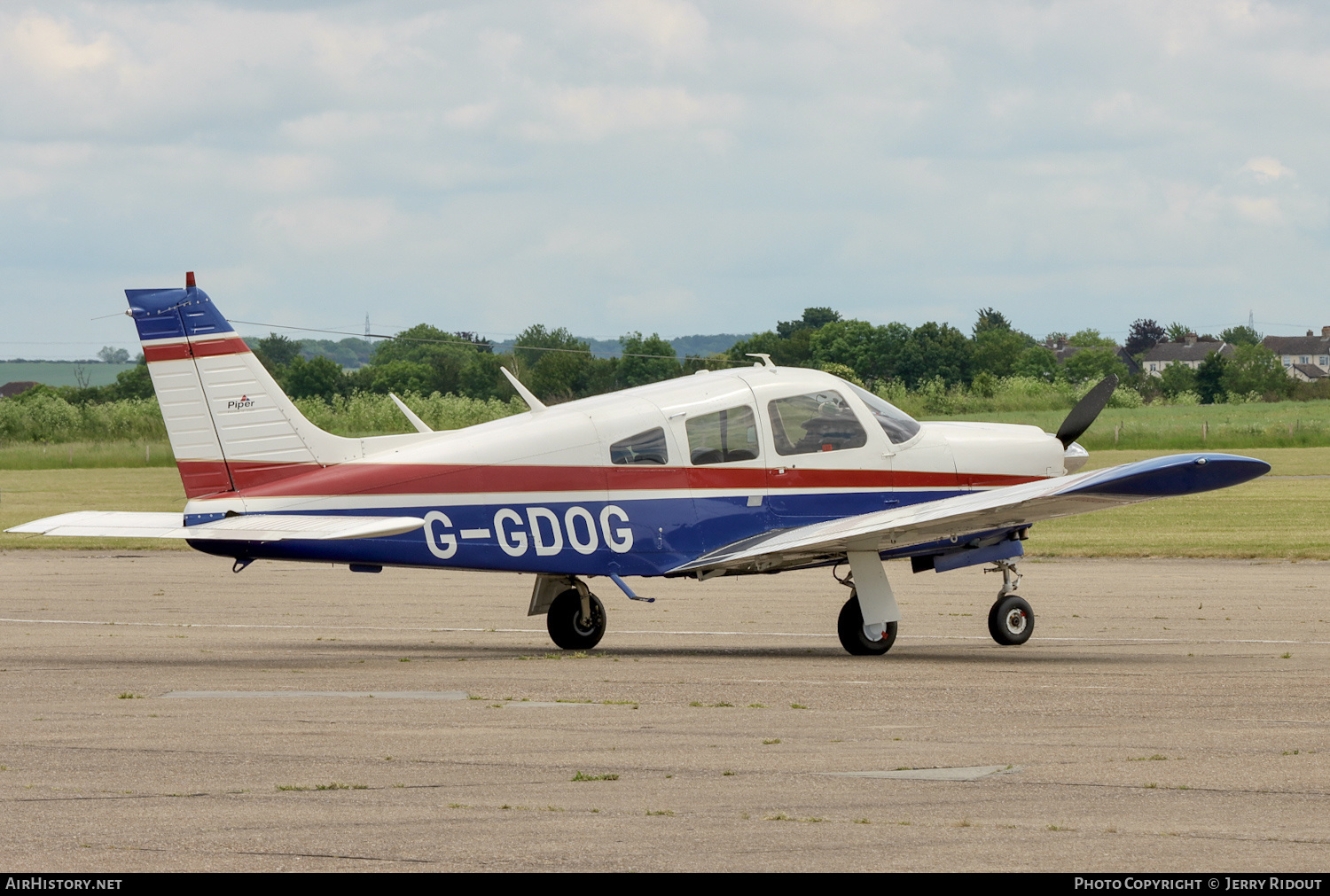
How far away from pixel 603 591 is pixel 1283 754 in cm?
1601

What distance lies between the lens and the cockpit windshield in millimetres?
16531

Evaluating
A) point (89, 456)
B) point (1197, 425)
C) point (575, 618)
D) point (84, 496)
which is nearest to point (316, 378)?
point (89, 456)

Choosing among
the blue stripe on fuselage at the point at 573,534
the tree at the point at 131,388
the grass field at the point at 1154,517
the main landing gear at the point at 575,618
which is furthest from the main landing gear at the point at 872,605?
the tree at the point at 131,388

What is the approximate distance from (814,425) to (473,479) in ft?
11.5

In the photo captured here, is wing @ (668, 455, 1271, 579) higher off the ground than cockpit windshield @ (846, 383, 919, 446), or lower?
lower

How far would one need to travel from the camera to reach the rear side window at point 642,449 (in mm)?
15586

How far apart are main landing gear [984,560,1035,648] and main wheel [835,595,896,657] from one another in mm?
1304

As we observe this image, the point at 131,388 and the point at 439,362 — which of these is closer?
the point at 439,362

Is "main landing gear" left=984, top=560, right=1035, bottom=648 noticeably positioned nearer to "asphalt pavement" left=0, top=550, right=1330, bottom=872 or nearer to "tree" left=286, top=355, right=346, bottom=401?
"asphalt pavement" left=0, top=550, right=1330, bottom=872

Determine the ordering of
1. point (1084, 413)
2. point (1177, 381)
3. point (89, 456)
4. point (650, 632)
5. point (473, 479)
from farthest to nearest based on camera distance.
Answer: point (1177, 381) < point (89, 456) < point (650, 632) < point (1084, 413) < point (473, 479)

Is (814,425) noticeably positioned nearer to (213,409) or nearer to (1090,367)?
(213,409)

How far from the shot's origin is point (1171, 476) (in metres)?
14.0

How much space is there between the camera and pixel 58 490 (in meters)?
56.8

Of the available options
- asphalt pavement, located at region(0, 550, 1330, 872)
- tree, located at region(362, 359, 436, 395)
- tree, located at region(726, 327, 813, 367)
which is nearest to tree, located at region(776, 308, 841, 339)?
tree, located at region(726, 327, 813, 367)
